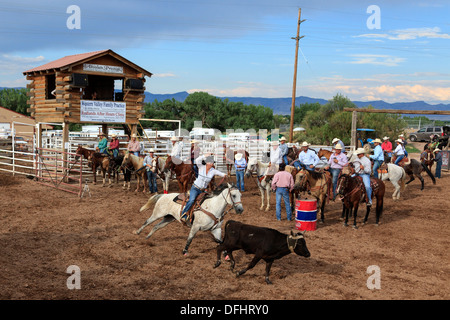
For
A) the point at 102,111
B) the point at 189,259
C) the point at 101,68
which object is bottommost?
the point at 189,259

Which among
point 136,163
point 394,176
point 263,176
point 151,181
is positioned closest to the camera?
point 263,176

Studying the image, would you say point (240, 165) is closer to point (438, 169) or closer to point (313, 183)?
point (313, 183)

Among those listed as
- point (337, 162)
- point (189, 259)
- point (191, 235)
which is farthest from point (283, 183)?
point (189, 259)

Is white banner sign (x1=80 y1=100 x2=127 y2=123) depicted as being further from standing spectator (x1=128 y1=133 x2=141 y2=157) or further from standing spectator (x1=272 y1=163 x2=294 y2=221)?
standing spectator (x1=272 y1=163 x2=294 y2=221)

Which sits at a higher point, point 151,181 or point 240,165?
point 240,165

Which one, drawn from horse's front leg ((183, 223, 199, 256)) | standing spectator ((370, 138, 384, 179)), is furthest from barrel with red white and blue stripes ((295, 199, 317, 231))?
standing spectator ((370, 138, 384, 179))

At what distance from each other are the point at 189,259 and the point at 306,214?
391 centimetres

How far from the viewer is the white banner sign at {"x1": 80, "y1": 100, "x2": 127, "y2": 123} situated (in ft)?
62.5

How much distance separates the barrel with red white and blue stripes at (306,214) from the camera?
Result: 11.1 metres

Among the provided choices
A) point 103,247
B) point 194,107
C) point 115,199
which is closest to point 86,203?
point 115,199

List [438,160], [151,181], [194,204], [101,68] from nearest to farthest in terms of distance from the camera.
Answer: [194,204] < [151,181] < [101,68] < [438,160]

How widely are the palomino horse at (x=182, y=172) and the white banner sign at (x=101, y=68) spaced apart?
638cm

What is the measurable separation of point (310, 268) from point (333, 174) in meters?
6.32

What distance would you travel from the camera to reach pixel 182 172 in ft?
51.3
